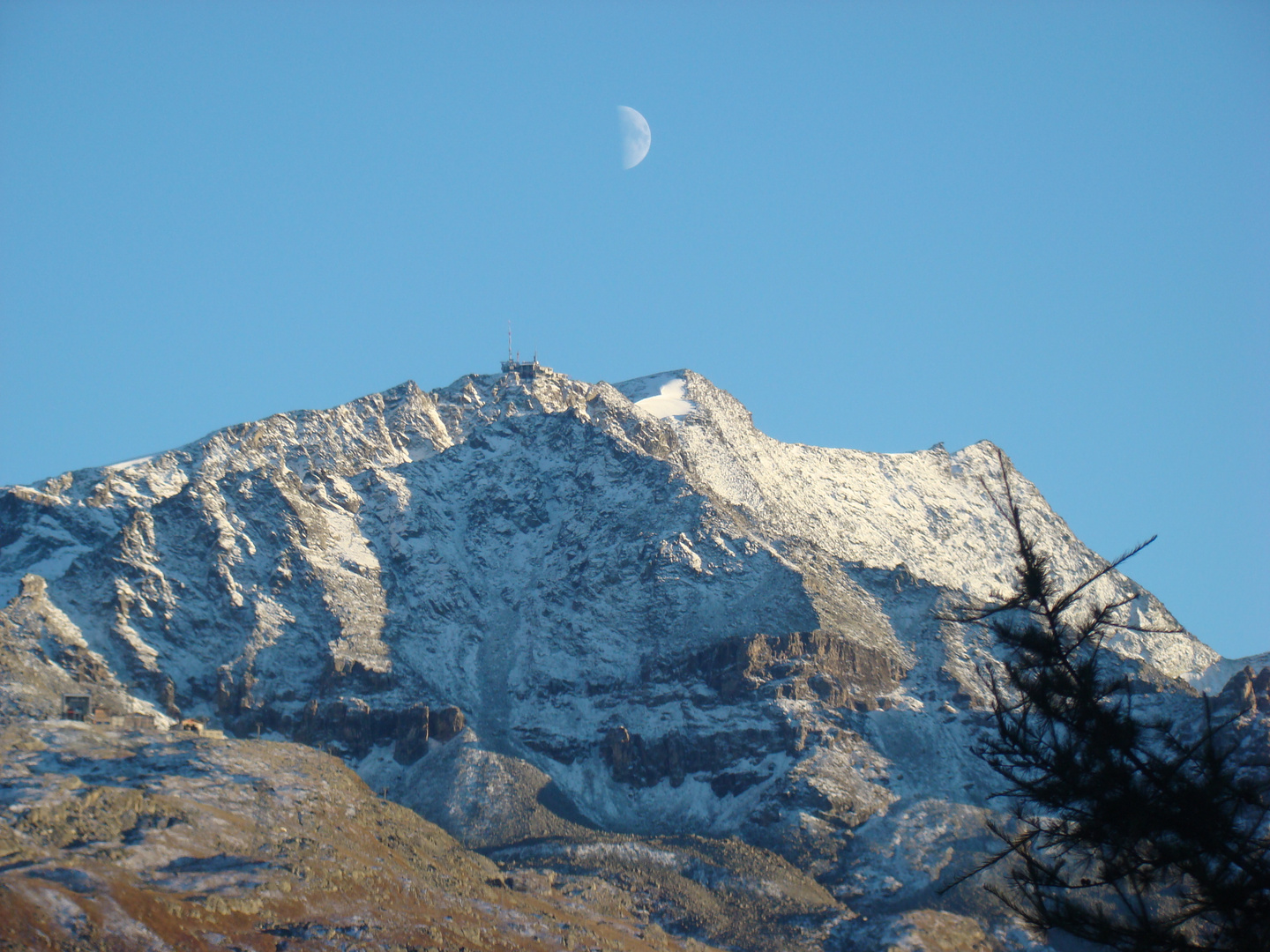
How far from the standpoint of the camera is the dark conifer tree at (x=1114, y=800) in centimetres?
3344

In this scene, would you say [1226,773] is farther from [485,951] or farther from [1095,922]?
[485,951]

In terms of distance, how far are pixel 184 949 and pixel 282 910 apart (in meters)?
20.5

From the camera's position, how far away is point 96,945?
16562 centimetres

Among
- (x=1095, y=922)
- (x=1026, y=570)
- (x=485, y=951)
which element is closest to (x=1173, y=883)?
(x=1095, y=922)

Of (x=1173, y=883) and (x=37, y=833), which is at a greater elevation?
(x=37, y=833)

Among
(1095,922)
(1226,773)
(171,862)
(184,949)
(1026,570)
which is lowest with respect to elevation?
(1095,922)

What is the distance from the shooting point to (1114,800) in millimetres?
34875

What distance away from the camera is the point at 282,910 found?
19125 cm

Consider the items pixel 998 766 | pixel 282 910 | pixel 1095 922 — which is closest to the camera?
pixel 1095 922

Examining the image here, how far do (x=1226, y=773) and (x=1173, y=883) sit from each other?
2.97 m

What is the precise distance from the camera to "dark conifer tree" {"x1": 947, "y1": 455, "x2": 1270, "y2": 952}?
3344cm

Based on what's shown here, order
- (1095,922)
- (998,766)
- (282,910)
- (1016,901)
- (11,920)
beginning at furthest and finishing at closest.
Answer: (282,910) < (11,920) < (1016,901) < (998,766) < (1095,922)

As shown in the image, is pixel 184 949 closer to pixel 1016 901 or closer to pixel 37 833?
pixel 37 833

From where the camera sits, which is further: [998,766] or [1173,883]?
[998,766]
